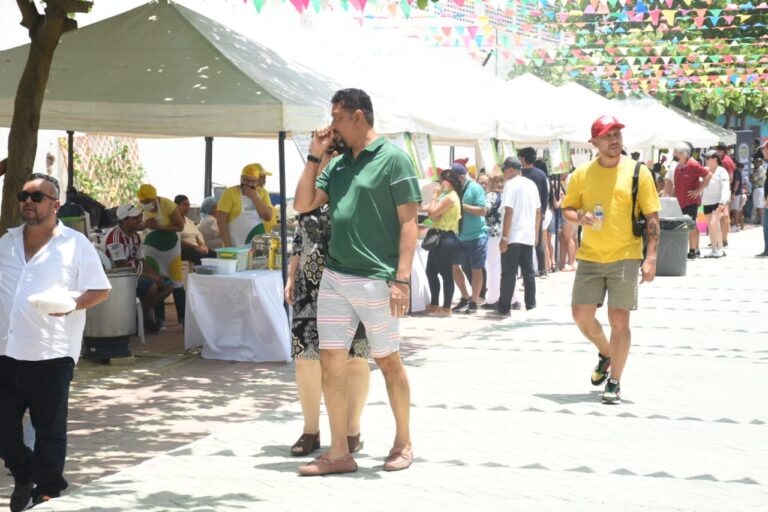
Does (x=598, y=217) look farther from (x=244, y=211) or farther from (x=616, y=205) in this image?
(x=244, y=211)

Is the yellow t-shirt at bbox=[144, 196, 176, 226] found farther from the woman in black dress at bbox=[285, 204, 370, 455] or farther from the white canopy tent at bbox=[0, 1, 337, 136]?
the woman in black dress at bbox=[285, 204, 370, 455]

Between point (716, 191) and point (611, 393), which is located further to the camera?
point (716, 191)

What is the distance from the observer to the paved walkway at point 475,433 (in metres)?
6.12

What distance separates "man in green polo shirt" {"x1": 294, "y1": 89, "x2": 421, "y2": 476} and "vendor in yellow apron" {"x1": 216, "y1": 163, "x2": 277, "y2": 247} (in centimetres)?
665

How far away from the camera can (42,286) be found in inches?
235

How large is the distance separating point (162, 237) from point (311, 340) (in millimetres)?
6481

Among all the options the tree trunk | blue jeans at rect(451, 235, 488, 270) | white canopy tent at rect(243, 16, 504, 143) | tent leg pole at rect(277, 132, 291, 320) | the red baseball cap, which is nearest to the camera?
the tree trunk

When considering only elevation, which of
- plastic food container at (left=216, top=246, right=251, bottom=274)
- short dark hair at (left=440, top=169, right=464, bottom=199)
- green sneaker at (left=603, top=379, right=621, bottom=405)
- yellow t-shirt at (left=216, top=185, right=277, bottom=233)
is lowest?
green sneaker at (left=603, top=379, right=621, bottom=405)

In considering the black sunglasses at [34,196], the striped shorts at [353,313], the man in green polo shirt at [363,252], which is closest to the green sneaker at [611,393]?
the man in green polo shirt at [363,252]

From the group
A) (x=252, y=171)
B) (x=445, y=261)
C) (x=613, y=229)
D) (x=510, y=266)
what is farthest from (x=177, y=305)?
(x=613, y=229)

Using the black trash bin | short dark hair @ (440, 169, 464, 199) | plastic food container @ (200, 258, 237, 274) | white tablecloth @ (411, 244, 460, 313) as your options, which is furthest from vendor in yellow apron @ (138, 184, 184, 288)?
the black trash bin

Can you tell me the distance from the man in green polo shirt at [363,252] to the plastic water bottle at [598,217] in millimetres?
2524

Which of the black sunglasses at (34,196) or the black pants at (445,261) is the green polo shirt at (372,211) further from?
the black pants at (445,261)

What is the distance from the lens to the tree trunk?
8211mm
